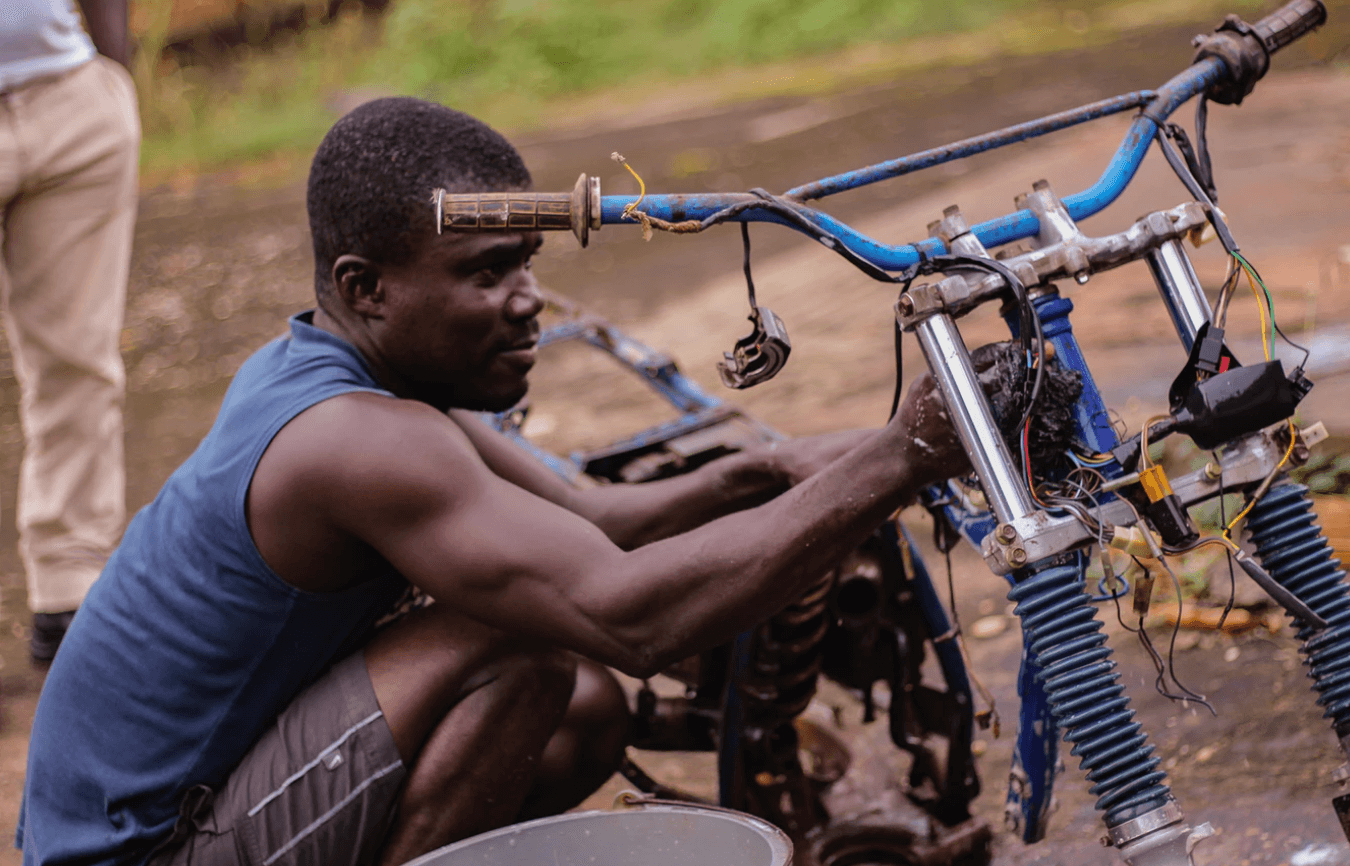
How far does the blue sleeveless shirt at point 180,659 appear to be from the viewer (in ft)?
6.79

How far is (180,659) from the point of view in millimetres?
2082

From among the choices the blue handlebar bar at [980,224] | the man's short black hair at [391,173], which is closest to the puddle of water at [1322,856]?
the blue handlebar bar at [980,224]

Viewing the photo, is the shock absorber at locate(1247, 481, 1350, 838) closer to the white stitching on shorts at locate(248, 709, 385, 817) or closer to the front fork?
the front fork

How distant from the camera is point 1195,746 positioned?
271 centimetres

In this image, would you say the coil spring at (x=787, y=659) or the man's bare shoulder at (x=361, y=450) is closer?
the man's bare shoulder at (x=361, y=450)

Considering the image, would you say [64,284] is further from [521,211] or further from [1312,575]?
[1312,575]

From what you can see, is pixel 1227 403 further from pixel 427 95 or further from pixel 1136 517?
pixel 427 95

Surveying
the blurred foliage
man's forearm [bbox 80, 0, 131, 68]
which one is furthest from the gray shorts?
the blurred foliage

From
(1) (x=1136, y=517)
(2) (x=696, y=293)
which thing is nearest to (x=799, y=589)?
(1) (x=1136, y=517)

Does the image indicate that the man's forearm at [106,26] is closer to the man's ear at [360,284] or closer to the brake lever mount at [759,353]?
the man's ear at [360,284]

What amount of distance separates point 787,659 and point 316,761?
0.87 meters

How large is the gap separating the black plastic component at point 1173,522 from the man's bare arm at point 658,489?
88 centimetres

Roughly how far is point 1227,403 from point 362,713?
4.59 ft

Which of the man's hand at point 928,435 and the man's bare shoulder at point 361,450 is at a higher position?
the man's bare shoulder at point 361,450
